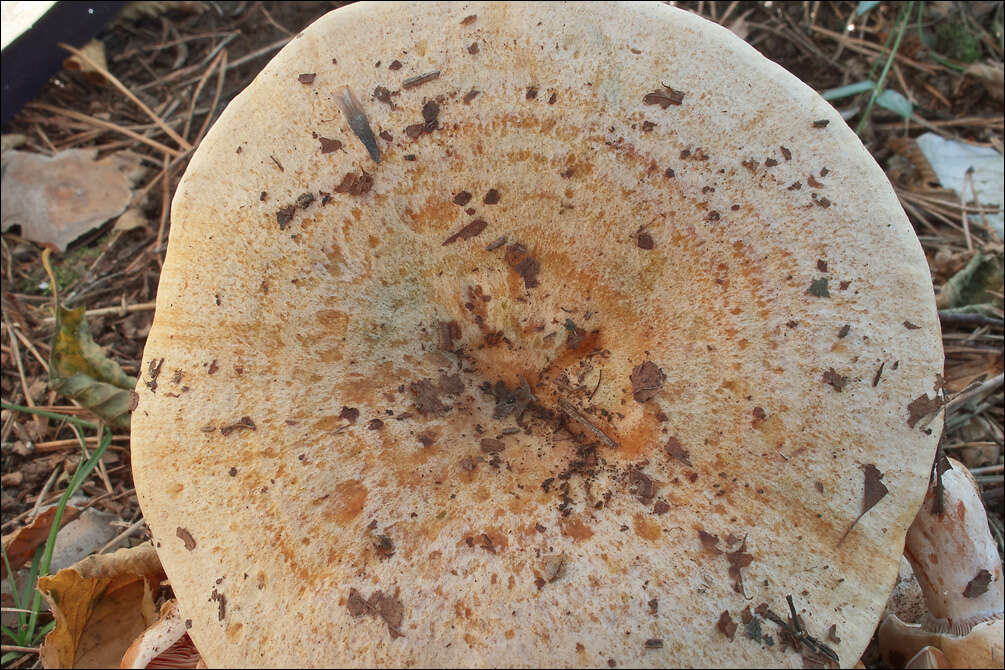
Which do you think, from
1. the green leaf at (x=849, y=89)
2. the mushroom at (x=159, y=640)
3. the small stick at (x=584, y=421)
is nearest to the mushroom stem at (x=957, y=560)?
A: the small stick at (x=584, y=421)

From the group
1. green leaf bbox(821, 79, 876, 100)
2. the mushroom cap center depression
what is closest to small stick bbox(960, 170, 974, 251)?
green leaf bbox(821, 79, 876, 100)

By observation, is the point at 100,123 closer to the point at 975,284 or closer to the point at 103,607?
the point at 103,607

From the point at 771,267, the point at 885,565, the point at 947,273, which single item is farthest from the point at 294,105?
the point at 947,273

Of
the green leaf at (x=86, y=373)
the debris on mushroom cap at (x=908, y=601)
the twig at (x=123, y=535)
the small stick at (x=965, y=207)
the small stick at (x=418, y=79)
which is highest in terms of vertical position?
the small stick at (x=418, y=79)

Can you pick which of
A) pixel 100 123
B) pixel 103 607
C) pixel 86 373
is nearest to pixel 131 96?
pixel 100 123

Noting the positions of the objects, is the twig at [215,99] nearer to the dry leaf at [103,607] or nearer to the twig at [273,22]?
the twig at [273,22]

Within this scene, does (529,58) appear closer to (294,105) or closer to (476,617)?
(294,105)

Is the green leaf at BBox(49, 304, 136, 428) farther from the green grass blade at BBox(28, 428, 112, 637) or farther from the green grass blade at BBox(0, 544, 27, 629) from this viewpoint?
the green grass blade at BBox(0, 544, 27, 629)
